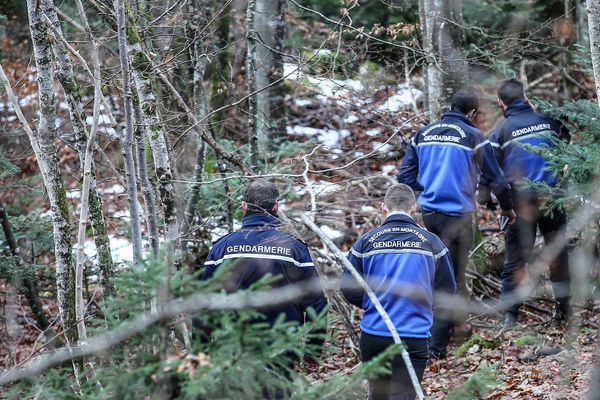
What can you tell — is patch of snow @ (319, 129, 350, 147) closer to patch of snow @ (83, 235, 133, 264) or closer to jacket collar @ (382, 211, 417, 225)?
patch of snow @ (83, 235, 133, 264)

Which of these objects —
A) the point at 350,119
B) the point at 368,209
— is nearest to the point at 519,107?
the point at 368,209

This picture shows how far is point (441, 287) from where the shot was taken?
6.55 meters

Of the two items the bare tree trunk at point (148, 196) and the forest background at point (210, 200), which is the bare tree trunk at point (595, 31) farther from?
the bare tree trunk at point (148, 196)

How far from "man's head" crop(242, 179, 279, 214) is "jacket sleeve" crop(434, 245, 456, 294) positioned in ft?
4.41

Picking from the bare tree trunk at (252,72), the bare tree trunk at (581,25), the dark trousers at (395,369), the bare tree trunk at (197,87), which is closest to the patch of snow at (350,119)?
the bare tree trunk at (581,25)

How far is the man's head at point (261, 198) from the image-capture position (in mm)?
6324

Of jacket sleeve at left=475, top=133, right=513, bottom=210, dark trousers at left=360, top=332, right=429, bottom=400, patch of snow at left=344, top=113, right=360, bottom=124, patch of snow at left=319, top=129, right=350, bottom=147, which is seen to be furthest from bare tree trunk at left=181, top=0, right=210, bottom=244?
patch of snow at left=344, top=113, right=360, bottom=124

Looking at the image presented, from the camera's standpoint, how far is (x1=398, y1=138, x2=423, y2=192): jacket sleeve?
8680 mm

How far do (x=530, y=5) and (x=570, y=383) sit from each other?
8583 millimetres

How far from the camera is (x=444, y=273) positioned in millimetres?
6559

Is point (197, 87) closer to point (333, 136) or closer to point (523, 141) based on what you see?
point (523, 141)

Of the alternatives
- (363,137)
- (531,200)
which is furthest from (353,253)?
(363,137)

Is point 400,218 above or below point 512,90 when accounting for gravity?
below

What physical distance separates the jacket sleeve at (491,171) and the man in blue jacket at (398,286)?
7.79 ft
